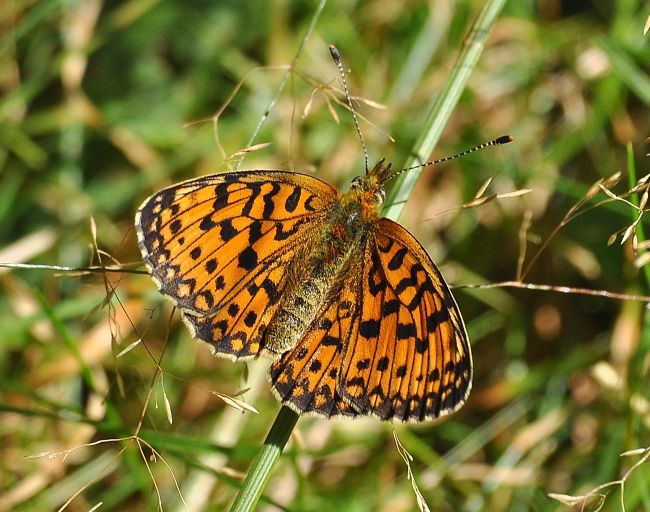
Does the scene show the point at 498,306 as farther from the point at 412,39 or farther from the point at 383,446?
the point at 412,39

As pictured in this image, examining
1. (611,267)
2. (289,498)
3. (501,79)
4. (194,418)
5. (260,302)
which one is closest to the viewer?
(260,302)

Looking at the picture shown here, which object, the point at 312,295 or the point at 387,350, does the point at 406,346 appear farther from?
the point at 312,295

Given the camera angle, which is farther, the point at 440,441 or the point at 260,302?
the point at 440,441

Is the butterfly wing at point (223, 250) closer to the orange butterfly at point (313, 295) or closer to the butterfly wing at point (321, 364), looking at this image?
the orange butterfly at point (313, 295)

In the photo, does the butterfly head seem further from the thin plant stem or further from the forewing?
the thin plant stem

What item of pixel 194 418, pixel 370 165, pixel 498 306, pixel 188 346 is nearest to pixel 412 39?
pixel 370 165

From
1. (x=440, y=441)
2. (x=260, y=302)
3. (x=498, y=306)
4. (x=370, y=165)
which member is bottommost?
(x=440, y=441)

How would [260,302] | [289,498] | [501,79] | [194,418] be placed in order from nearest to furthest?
1. [260,302]
2. [289,498]
3. [194,418]
4. [501,79]
